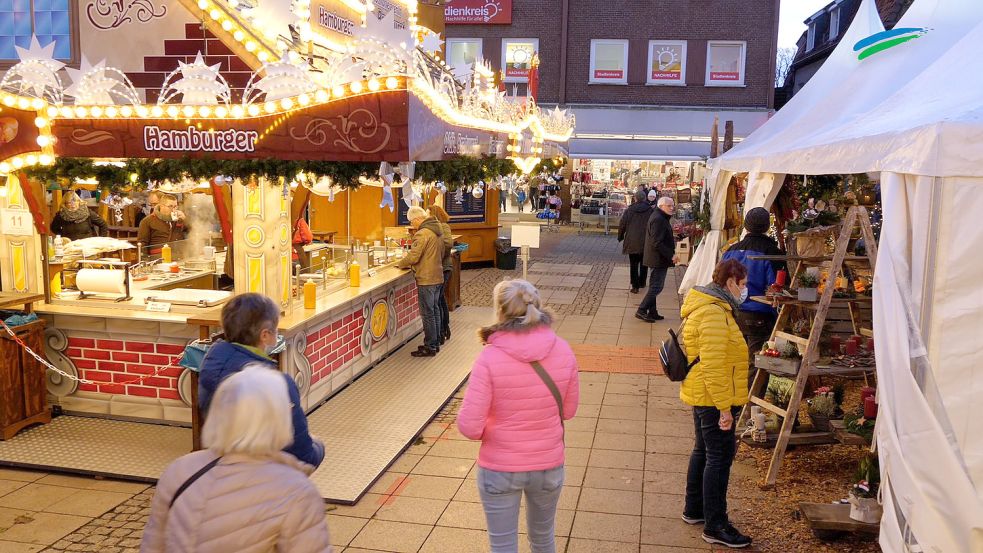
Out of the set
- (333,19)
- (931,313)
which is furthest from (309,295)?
(931,313)

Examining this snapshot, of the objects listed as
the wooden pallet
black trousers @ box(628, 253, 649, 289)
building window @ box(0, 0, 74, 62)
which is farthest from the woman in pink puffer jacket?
black trousers @ box(628, 253, 649, 289)

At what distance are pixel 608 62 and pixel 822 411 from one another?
76.5 ft

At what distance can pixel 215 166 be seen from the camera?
253 inches

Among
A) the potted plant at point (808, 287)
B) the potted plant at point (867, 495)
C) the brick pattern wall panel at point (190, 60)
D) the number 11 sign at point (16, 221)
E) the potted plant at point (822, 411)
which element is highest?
the brick pattern wall panel at point (190, 60)

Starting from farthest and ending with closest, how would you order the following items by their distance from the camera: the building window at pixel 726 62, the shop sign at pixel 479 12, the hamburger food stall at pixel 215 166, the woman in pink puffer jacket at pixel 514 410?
the shop sign at pixel 479 12
the building window at pixel 726 62
the hamburger food stall at pixel 215 166
the woman in pink puffer jacket at pixel 514 410

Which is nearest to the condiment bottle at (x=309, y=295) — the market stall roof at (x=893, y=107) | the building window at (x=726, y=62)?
the market stall roof at (x=893, y=107)

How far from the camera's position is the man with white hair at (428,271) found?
31.2 ft

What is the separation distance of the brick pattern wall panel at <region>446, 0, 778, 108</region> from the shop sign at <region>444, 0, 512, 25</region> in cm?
20

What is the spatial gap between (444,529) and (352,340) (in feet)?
11.7

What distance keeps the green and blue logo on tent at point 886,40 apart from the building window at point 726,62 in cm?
2011

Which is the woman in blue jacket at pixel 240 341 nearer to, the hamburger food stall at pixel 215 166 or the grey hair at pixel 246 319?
the grey hair at pixel 246 319

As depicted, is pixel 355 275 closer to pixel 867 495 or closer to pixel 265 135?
pixel 265 135

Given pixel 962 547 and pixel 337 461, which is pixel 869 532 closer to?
pixel 962 547

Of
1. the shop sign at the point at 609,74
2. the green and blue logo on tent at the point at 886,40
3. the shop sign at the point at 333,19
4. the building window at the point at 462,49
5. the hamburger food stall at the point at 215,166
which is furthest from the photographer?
the building window at the point at 462,49
